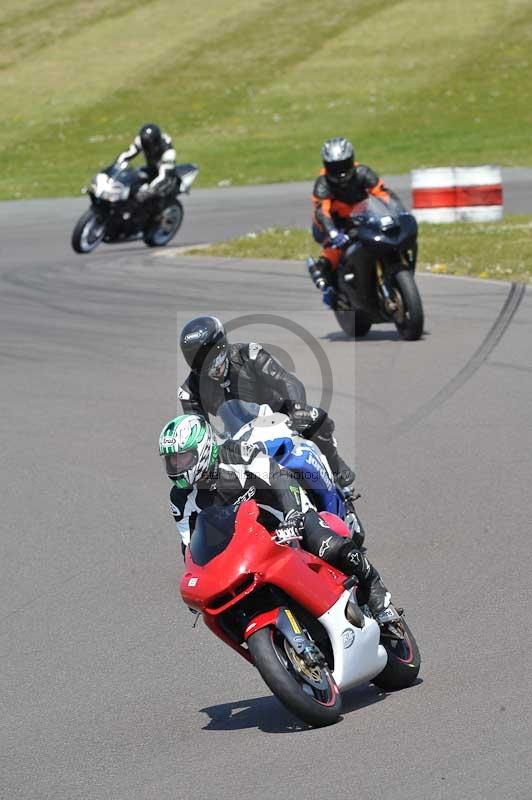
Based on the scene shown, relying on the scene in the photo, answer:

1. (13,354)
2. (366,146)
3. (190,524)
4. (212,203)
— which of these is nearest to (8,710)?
(190,524)

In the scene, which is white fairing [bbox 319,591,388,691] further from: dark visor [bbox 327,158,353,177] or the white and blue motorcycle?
dark visor [bbox 327,158,353,177]

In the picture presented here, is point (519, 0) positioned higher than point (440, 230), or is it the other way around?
point (519, 0)

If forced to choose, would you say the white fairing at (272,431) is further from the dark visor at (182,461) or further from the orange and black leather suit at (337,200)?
the orange and black leather suit at (337,200)

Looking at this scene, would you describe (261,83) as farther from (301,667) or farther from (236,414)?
(301,667)

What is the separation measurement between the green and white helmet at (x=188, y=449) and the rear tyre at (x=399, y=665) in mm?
1137

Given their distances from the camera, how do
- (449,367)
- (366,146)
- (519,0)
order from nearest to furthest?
(449,367) < (366,146) < (519,0)

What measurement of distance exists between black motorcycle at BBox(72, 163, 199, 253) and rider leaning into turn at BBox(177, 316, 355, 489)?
13.2 m

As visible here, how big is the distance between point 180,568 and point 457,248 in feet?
37.0

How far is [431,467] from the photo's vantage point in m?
9.66

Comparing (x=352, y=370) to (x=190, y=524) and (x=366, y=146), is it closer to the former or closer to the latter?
(x=190, y=524)

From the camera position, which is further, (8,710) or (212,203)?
(212,203)

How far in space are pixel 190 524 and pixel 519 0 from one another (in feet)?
143

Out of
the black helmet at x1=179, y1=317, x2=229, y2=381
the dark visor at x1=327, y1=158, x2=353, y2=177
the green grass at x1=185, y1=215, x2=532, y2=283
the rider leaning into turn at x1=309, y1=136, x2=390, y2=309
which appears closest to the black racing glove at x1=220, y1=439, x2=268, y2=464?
the black helmet at x1=179, y1=317, x2=229, y2=381

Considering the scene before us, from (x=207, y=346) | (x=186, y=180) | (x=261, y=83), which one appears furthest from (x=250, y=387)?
(x=261, y=83)
